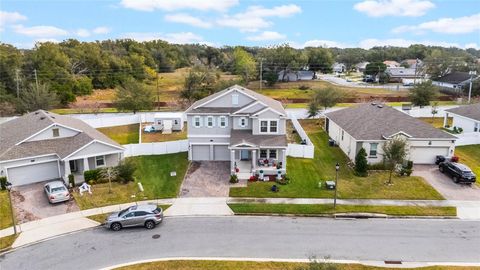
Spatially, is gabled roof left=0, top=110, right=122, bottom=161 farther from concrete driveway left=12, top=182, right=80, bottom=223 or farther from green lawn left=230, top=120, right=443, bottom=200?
green lawn left=230, top=120, right=443, bottom=200

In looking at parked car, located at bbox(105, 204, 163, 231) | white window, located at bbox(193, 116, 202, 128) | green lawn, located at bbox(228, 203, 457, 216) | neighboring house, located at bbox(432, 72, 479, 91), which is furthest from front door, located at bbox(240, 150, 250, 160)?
neighboring house, located at bbox(432, 72, 479, 91)

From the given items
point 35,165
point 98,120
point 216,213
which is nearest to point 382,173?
point 216,213

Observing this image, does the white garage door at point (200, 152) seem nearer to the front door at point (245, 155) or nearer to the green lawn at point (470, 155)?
the front door at point (245, 155)

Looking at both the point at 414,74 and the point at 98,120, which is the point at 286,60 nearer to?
the point at 414,74

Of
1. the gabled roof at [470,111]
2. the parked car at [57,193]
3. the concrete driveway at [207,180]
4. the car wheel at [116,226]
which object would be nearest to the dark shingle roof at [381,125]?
the gabled roof at [470,111]

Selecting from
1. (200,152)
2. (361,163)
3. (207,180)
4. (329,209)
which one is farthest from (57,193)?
(361,163)
